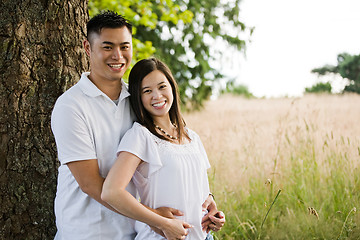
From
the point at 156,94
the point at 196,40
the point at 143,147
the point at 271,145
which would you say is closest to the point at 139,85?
the point at 156,94

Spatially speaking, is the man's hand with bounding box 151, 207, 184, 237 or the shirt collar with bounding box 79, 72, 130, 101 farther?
the shirt collar with bounding box 79, 72, 130, 101

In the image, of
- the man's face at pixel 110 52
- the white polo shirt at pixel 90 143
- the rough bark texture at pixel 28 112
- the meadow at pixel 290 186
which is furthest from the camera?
the meadow at pixel 290 186

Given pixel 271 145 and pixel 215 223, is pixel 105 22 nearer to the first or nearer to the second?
pixel 215 223

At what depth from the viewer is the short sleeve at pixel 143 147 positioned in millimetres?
1871

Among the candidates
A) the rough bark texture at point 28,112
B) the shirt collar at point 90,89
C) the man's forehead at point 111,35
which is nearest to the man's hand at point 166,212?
the shirt collar at point 90,89

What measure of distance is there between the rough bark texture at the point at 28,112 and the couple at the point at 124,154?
0.46 metres

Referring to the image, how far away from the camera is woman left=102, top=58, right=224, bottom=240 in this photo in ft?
5.98

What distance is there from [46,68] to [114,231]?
1.20 metres

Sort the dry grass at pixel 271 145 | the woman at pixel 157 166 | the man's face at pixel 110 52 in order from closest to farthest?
the woman at pixel 157 166, the man's face at pixel 110 52, the dry grass at pixel 271 145

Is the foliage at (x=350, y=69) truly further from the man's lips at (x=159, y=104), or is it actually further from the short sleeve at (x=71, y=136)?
the short sleeve at (x=71, y=136)

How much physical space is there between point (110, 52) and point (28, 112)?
0.85 m

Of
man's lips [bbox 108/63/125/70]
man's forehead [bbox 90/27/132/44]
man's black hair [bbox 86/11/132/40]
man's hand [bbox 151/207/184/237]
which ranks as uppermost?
man's black hair [bbox 86/11/132/40]

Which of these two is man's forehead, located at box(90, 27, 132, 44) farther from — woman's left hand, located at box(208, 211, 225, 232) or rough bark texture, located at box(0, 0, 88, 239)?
woman's left hand, located at box(208, 211, 225, 232)

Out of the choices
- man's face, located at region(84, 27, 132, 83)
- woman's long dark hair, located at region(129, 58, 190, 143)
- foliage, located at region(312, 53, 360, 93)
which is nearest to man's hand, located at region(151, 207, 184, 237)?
woman's long dark hair, located at region(129, 58, 190, 143)
